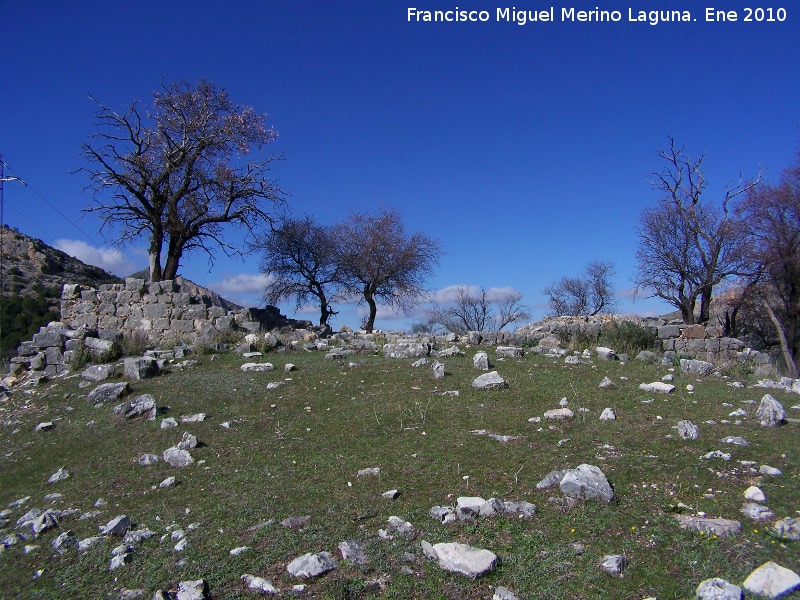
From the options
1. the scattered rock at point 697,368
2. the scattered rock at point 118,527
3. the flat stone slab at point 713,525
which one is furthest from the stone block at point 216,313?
the flat stone slab at point 713,525

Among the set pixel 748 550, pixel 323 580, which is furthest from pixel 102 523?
pixel 748 550

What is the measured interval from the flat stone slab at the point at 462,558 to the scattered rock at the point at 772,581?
160 centimetres

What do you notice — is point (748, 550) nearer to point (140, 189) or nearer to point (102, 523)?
point (102, 523)

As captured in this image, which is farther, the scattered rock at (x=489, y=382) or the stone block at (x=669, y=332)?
the stone block at (x=669, y=332)

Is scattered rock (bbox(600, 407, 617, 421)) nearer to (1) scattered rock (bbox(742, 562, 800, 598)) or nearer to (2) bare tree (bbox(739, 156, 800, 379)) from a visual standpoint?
(1) scattered rock (bbox(742, 562, 800, 598))

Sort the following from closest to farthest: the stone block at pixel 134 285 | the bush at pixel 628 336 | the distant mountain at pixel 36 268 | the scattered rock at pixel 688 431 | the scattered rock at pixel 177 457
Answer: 1. the scattered rock at pixel 688 431
2. the scattered rock at pixel 177 457
3. the bush at pixel 628 336
4. the stone block at pixel 134 285
5. the distant mountain at pixel 36 268

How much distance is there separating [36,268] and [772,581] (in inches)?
1495

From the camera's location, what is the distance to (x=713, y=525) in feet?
14.8

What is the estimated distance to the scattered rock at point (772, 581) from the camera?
147 inches

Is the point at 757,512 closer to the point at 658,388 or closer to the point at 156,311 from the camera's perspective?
the point at 658,388

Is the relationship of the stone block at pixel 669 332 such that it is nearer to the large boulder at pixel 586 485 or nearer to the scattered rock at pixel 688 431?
the scattered rock at pixel 688 431

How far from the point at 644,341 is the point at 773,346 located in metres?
11.7

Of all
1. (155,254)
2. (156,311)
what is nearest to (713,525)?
(156,311)

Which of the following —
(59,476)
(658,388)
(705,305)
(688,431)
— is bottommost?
(59,476)
